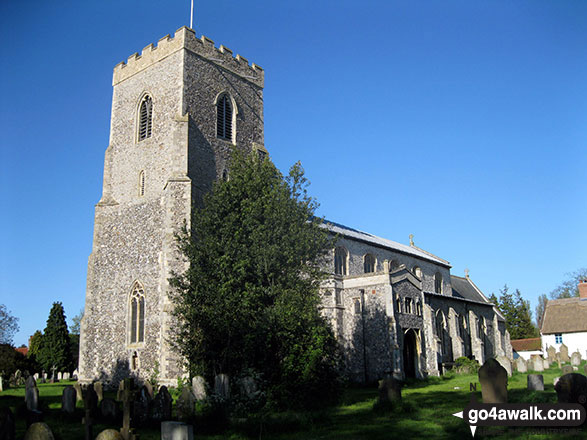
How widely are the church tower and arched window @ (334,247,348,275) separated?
8817 mm

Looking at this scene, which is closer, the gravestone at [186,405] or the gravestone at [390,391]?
the gravestone at [186,405]

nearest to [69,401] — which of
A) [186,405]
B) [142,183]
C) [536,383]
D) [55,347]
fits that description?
[186,405]

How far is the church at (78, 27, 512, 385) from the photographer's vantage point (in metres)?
23.9

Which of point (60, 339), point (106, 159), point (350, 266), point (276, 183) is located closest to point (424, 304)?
point (350, 266)

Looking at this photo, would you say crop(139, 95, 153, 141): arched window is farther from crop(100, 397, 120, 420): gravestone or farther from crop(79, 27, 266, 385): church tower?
crop(100, 397, 120, 420): gravestone

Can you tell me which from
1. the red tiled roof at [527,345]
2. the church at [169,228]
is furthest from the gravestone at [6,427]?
the red tiled roof at [527,345]

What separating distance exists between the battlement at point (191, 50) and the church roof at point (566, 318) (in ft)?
120

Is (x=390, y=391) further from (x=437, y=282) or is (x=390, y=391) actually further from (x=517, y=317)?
(x=517, y=317)

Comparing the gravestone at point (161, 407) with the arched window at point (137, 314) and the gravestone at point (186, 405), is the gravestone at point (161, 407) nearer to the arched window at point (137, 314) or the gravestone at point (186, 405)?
the gravestone at point (186, 405)

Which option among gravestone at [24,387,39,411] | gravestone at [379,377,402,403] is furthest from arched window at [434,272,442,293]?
gravestone at [24,387,39,411]

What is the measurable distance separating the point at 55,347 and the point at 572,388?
43.9m

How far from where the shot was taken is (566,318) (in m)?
47.6

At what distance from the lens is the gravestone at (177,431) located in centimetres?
806

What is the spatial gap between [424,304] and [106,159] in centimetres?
2063
